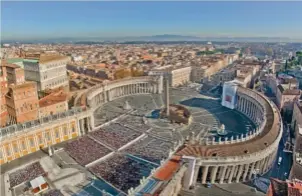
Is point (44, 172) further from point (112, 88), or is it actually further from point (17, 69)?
point (112, 88)

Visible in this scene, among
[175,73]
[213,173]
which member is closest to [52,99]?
[213,173]

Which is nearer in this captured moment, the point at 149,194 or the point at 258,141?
the point at 149,194

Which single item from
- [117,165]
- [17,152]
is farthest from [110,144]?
[17,152]

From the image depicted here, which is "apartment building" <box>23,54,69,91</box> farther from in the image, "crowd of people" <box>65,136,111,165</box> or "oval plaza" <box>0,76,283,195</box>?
"crowd of people" <box>65,136,111,165</box>

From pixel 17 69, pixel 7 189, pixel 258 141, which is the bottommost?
pixel 7 189

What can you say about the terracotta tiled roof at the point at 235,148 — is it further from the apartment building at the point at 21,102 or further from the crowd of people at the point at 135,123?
the apartment building at the point at 21,102

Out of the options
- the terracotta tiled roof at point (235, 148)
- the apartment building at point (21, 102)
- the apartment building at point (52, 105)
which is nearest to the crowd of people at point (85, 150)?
the apartment building at point (21, 102)
